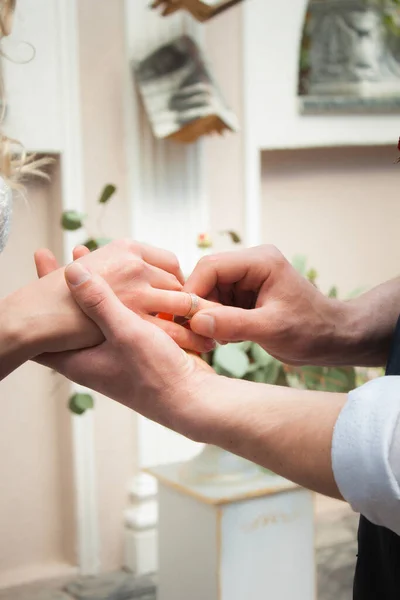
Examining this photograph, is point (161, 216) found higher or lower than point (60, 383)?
higher

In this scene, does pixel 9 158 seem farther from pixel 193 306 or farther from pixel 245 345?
pixel 245 345

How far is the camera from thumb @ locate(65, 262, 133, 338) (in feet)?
2.68

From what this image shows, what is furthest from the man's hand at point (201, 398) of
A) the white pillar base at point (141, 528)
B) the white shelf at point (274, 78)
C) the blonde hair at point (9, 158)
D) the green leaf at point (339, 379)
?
the white shelf at point (274, 78)

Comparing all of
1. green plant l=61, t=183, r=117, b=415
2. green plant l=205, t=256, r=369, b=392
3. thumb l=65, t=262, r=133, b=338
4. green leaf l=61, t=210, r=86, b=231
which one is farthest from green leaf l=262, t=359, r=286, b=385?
thumb l=65, t=262, r=133, b=338

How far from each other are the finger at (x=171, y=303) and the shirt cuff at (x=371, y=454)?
43cm

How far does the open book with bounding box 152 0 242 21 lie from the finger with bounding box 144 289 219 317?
49.6 inches

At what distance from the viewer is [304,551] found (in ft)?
5.89

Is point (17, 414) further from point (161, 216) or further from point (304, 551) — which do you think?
point (304, 551)

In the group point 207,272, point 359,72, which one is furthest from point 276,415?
point 359,72

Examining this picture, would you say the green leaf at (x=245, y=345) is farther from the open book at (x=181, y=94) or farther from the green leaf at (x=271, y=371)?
the open book at (x=181, y=94)

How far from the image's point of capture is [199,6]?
207 cm

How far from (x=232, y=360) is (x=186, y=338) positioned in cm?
74

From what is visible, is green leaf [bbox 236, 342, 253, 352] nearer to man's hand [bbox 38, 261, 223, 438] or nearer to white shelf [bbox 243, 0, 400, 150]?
white shelf [bbox 243, 0, 400, 150]

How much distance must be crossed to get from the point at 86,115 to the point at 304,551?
4.48 ft
